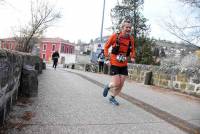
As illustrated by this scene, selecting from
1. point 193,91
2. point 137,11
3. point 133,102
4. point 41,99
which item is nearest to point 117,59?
point 133,102

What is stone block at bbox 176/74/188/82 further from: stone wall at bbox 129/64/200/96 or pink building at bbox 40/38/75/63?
pink building at bbox 40/38/75/63

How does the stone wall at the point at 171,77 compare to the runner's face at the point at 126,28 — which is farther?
the stone wall at the point at 171,77

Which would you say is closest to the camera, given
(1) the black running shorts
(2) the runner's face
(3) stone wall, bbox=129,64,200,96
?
(2) the runner's face

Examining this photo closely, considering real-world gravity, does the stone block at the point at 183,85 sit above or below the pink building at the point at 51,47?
below

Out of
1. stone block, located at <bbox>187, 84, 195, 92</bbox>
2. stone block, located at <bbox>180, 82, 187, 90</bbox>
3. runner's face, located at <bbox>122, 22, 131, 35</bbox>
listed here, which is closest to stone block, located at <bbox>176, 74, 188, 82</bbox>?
stone block, located at <bbox>180, 82, 187, 90</bbox>

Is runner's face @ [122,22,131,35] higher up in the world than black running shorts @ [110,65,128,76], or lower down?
higher up

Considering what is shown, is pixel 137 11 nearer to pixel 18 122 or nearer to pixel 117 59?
pixel 117 59

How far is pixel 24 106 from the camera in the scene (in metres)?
6.19

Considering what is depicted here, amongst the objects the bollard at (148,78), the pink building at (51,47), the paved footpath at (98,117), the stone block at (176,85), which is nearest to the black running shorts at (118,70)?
the paved footpath at (98,117)

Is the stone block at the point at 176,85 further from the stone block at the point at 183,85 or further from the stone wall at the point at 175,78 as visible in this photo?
the stone block at the point at 183,85

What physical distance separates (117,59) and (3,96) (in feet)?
10.3

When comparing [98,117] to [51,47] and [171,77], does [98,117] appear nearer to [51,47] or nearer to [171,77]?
[171,77]

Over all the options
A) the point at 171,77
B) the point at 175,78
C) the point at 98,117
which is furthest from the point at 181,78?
the point at 98,117

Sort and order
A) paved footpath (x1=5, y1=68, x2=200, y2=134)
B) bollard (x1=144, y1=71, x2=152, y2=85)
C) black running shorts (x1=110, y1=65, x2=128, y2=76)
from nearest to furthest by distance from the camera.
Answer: paved footpath (x1=5, y1=68, x2=200, y2=134), black running shorts (x1=110, y1=65, x2=128, y2=76), bollard (x1=144, y1=71, x2=152, y2=85)
